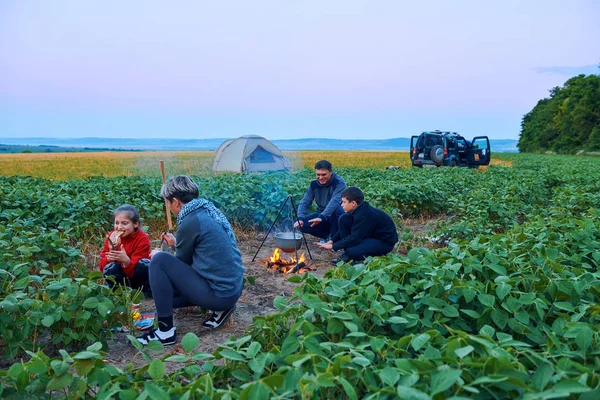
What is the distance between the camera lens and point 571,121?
5169cm

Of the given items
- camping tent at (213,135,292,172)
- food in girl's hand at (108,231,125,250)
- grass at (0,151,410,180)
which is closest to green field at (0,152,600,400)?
food in girl's hand at (108,231,125,250)

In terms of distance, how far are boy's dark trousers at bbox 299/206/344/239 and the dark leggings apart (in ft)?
8.97

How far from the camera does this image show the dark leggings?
3447 millimetres

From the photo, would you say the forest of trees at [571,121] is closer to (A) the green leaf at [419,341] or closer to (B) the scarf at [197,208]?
(B) the scarf at [197,208]

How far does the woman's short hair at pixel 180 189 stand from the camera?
3.42 meters

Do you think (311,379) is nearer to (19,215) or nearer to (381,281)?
(381,281)

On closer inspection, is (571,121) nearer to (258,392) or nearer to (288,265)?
(288,265)

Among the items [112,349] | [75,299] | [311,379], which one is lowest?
[112,349]

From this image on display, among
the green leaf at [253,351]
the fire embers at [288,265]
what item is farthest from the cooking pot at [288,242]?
the green leaf at [253,351]

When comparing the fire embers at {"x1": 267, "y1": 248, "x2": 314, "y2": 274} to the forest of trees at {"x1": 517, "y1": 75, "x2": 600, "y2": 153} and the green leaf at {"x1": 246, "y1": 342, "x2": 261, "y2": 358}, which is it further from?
the forest of trees at {"x1": 517, "y1": 75, "x2": 600, "y2": 153}

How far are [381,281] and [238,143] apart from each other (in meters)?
17.3

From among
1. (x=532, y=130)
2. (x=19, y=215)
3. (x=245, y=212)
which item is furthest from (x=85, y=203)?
(x=532, y=130)

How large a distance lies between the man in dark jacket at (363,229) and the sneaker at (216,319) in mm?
1677

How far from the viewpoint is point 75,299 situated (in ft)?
9.74
